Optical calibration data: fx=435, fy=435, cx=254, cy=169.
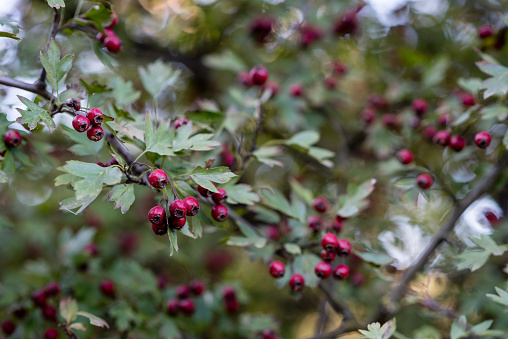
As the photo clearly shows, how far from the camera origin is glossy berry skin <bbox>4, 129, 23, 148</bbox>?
5.56 feet

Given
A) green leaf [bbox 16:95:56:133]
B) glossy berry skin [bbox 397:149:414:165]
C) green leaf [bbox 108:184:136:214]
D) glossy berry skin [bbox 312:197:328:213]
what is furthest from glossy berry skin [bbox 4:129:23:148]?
glossy berry skin [bbox 397:149:414:165]

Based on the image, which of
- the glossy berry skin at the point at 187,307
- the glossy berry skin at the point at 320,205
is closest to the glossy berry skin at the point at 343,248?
the glossy berry skin at the point at 320,205

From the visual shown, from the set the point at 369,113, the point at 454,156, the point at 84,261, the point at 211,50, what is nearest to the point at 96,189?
the point at 84,261

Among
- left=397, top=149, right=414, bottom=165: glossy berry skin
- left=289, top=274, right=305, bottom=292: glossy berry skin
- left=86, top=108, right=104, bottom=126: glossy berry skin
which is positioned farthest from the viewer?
left=397, top=149, right=414, bottom=165: glossy berry skin

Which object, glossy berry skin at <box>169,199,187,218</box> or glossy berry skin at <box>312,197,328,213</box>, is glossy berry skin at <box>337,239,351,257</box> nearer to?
glossy berry skin at <box>312,197,328,213</box>

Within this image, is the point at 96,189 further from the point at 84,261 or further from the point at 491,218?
the point at 491,218

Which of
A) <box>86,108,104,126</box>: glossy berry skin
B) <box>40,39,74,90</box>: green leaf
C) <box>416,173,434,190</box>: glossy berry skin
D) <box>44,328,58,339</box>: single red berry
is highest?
<box>40,39,74,90</box>: green leaf

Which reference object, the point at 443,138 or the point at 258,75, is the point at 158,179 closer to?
the point at 258,75

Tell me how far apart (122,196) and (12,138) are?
0.66m

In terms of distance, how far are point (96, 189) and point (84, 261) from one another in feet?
4.42

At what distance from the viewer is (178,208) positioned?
1359 millimetres

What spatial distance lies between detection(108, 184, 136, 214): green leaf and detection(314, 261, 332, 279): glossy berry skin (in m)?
0.81

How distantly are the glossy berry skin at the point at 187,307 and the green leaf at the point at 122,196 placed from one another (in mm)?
1084

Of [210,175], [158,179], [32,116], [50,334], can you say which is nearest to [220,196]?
[210,175]
